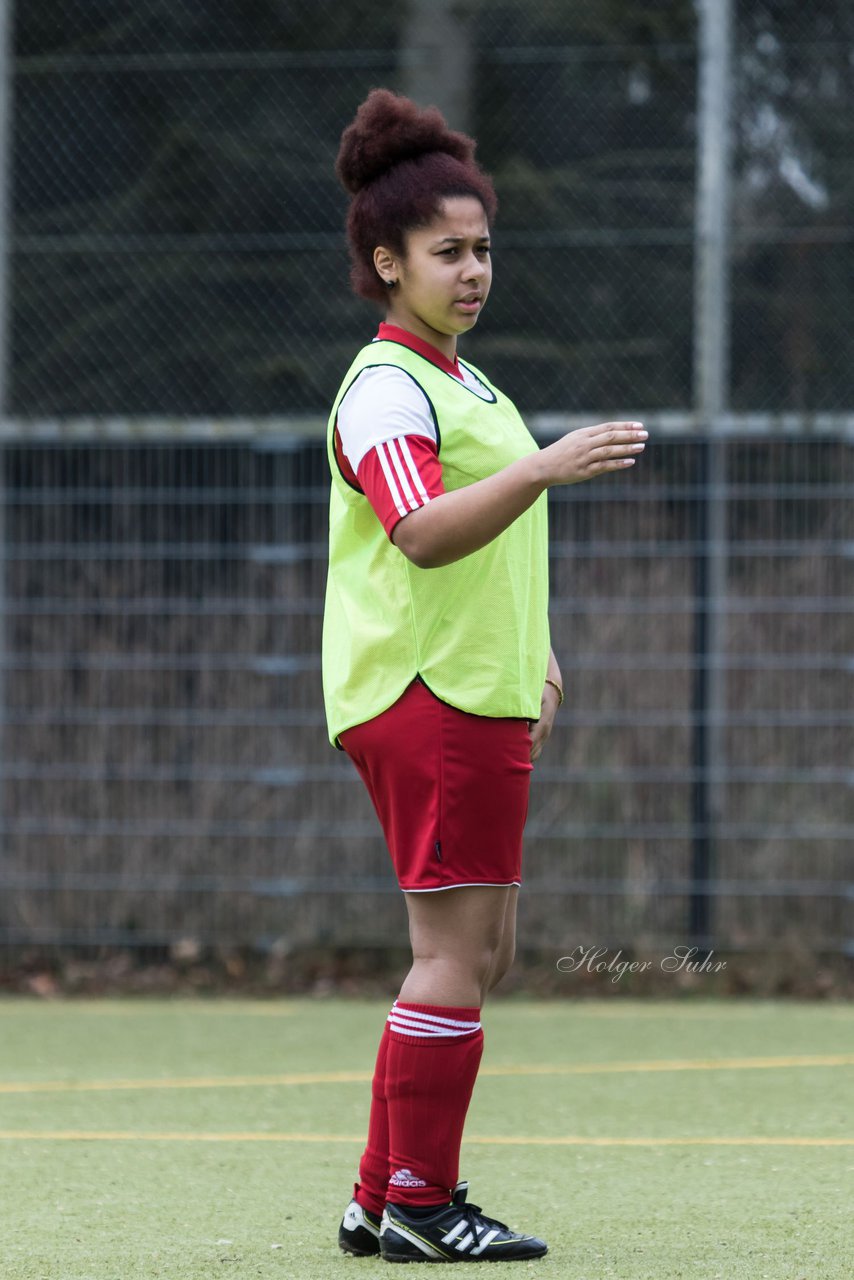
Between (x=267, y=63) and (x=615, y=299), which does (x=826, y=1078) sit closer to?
(x=615, y=299)

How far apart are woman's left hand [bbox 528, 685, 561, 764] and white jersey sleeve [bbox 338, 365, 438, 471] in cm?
51

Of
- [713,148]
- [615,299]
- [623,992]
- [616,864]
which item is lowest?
[623,992]

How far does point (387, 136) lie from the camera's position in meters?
3.09

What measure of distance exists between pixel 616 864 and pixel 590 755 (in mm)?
393

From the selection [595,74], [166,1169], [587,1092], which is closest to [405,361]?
[166,1169]

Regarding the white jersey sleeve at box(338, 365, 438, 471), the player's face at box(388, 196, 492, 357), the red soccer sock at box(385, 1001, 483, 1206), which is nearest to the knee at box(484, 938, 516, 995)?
the red soccer sock at box(385, 1001, 483, 1206)

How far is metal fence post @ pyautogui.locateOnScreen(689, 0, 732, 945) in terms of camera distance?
675cm

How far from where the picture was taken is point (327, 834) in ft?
22.7

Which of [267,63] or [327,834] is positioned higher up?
[267,63]

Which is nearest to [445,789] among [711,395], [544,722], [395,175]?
[544,722]

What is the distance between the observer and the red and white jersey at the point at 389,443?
9.20ft

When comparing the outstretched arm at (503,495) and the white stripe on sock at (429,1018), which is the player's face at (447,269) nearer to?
the outstretched arm at (503,495)

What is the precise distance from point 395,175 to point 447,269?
0.61 ft

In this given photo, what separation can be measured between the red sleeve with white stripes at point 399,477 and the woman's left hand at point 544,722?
474 mm
